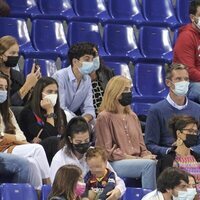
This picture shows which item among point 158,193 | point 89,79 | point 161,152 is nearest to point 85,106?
point 89,79

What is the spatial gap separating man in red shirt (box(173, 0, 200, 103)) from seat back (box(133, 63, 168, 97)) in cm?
27

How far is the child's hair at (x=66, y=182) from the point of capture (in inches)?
288

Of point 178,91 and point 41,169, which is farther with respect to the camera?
point 178,91

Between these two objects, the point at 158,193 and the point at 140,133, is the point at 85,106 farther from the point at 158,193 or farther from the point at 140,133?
the point at 158,193

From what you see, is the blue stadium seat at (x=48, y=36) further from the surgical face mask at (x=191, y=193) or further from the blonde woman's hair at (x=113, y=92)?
the surgical face mask at (x=191, y=193)

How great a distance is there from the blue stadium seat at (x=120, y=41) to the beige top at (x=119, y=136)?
179 cm

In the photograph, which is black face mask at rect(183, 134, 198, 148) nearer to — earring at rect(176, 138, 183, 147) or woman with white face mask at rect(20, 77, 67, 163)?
earring at rect(176, 138, 183, 147)

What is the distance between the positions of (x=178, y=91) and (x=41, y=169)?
4.52ft

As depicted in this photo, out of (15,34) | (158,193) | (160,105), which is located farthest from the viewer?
(15,34)

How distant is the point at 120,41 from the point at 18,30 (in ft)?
2.99

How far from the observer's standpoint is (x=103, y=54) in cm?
1048

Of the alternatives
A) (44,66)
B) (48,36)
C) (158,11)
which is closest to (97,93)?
(44,66)

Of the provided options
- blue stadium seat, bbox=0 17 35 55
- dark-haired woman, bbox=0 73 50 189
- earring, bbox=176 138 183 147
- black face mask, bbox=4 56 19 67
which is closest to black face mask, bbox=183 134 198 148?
earring, bbox=176 138 183 147

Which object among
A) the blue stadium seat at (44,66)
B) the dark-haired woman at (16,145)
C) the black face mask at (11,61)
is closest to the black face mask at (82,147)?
the dark-haired woman at (16,145)
